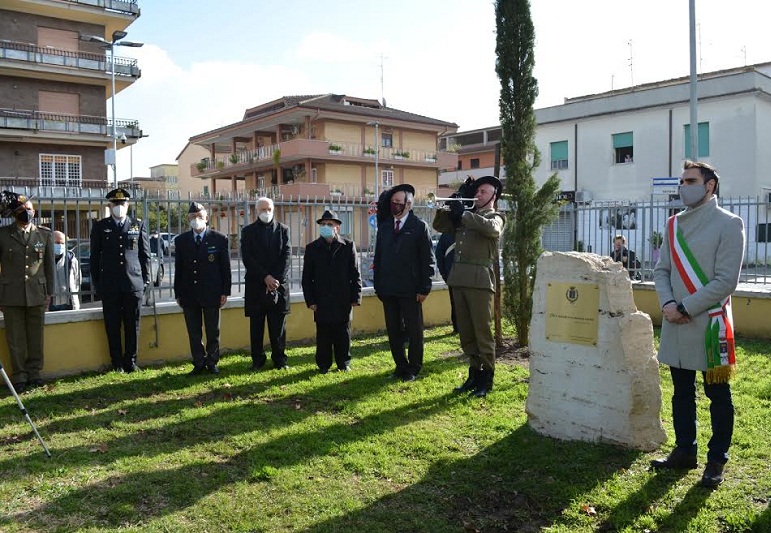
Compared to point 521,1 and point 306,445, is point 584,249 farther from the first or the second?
point 306,445

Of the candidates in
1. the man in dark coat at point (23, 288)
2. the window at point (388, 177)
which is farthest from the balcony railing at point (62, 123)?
the man in dark coat at point (23, 288)

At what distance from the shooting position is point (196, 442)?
5.29 m

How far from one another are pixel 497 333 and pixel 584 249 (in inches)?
111

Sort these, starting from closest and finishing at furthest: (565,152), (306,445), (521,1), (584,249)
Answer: (306,445), (521,1), (584,249), (565,152)

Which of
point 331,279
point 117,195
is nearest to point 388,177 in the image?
point 117,195

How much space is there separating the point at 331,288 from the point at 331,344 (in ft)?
2.24

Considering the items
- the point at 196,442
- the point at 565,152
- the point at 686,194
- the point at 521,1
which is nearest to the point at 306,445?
the point at 196,442

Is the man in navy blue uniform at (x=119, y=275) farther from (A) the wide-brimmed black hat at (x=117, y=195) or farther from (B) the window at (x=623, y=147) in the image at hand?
(B) the window at (x=623, y=147)

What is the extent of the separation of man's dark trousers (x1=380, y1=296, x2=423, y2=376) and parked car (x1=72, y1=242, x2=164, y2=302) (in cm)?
303

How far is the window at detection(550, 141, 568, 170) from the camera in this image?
111ft

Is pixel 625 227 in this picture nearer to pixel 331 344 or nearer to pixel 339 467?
pixel 331 344

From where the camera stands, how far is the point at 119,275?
24.8ft

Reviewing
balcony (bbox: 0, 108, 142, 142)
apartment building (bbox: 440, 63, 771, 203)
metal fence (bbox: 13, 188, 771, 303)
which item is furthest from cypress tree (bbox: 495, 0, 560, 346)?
balcony (bbox: 0, 108, 142, 142)

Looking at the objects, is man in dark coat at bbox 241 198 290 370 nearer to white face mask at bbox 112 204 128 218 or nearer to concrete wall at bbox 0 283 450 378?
concrete wall at bbox 0 283 450 378
